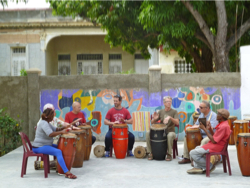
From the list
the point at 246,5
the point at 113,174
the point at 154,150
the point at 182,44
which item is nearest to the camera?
the point at 113,174

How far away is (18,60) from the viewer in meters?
21.6

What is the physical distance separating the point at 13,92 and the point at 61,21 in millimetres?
10045

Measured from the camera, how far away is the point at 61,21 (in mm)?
20656

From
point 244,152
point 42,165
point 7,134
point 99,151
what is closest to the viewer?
point 244,152

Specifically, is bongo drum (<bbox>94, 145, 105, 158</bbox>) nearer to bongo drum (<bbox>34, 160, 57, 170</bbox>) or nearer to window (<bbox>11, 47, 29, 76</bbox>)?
bongo drum (<bbox>34, 160, 57, 170</bbox>)

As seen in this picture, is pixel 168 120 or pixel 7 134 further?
pixel 7 134

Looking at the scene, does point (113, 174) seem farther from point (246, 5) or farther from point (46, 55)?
point (46, 55)

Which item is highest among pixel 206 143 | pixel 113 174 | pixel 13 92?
pixel 13 92

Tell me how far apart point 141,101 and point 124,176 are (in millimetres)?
4634

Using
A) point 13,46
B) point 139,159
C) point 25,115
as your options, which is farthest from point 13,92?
point 13,46

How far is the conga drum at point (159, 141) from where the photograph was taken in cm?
838

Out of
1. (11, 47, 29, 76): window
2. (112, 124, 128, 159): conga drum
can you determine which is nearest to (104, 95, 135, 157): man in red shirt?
(112, 124, 128, 159): conga drum

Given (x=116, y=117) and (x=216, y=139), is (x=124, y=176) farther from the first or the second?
(x=116, y=117)

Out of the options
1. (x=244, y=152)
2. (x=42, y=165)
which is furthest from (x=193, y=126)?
(x=42, y=165)
